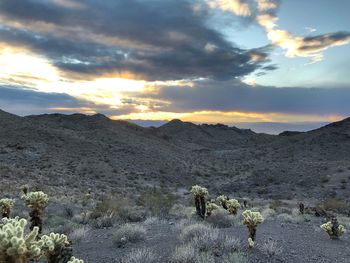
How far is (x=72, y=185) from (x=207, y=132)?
117m

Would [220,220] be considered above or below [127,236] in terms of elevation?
below

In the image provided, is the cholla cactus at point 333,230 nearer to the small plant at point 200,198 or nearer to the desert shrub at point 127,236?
the small plant at point 200,198

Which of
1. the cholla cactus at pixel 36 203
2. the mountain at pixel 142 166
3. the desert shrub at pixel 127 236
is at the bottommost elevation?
the mountain at pixel 142 166

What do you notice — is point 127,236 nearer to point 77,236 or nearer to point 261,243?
point 77,236

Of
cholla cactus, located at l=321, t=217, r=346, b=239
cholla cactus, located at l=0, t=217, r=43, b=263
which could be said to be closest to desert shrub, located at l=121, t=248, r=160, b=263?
cholla cactus, located at l=0, t=217, r=43, b=263

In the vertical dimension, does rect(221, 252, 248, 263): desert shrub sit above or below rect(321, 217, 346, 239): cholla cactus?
above

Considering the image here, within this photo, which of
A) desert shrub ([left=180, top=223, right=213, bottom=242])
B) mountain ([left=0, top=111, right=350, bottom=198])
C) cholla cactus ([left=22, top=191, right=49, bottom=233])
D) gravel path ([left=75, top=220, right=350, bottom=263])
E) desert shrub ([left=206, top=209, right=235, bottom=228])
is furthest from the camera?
mountain ([left=0, top=111, right=350, bottom=198])

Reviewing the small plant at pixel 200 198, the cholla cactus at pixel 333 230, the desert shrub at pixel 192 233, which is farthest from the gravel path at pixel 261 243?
the small plant at pixel 200 198

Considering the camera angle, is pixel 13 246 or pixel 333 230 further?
pixel 333 230

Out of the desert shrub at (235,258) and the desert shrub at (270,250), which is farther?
the desert shrub at (270,250)

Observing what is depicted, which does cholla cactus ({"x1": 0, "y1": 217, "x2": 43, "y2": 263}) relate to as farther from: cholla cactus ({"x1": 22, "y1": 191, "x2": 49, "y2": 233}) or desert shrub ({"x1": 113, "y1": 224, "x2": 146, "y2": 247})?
cholla cactus ({"x1": 22, "y1": 191, "x2": 49, "y2": 233})

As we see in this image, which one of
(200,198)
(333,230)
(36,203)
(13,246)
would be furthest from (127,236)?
(13,246)

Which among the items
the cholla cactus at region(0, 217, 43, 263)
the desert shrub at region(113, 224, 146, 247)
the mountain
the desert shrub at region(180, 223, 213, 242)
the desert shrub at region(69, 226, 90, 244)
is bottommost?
the mountain

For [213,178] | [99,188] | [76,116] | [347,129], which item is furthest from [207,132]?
[99,188]
